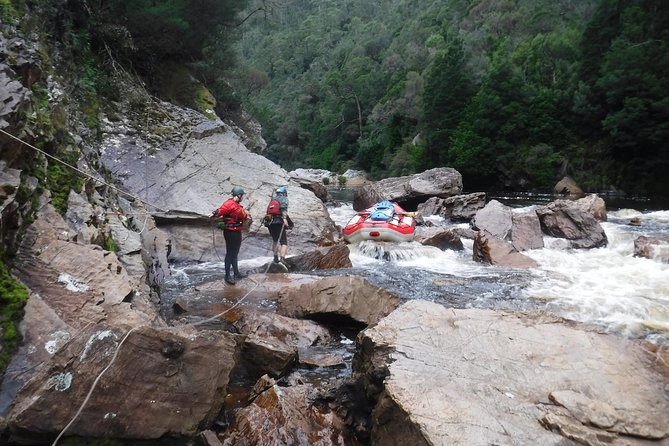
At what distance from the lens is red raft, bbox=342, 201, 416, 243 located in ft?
38.5

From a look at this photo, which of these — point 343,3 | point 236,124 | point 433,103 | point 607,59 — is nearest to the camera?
point 236,124

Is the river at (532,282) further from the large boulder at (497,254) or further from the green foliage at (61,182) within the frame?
the green foliage at (61,182)

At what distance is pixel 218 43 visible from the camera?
17984mm

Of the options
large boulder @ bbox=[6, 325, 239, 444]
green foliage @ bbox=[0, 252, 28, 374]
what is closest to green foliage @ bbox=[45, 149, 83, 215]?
green foliage @ bbox=[0, 252, 28, 374]

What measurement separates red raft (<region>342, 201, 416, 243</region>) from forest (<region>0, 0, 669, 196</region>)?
7.58 metres

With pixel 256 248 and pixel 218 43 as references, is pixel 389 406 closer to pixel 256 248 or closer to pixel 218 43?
pixel 256 248

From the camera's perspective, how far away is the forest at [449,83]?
1360 cm

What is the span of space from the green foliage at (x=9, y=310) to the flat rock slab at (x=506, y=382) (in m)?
2.61

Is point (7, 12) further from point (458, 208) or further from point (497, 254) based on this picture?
point (458, 208)

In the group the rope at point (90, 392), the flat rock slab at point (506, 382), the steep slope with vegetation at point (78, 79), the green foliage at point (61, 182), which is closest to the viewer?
the rope at point (90, 392)

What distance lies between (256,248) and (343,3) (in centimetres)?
10835

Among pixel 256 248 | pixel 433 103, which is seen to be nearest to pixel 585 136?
pixel 433 103

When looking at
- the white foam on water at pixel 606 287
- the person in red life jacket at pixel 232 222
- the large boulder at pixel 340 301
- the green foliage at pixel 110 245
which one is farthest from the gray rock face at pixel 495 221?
the green foliage at pixel 110 245

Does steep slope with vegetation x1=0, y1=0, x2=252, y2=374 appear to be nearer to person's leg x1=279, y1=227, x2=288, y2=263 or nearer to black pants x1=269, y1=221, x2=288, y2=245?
black pants x1=269, y1=221, x2=288, y2=245
